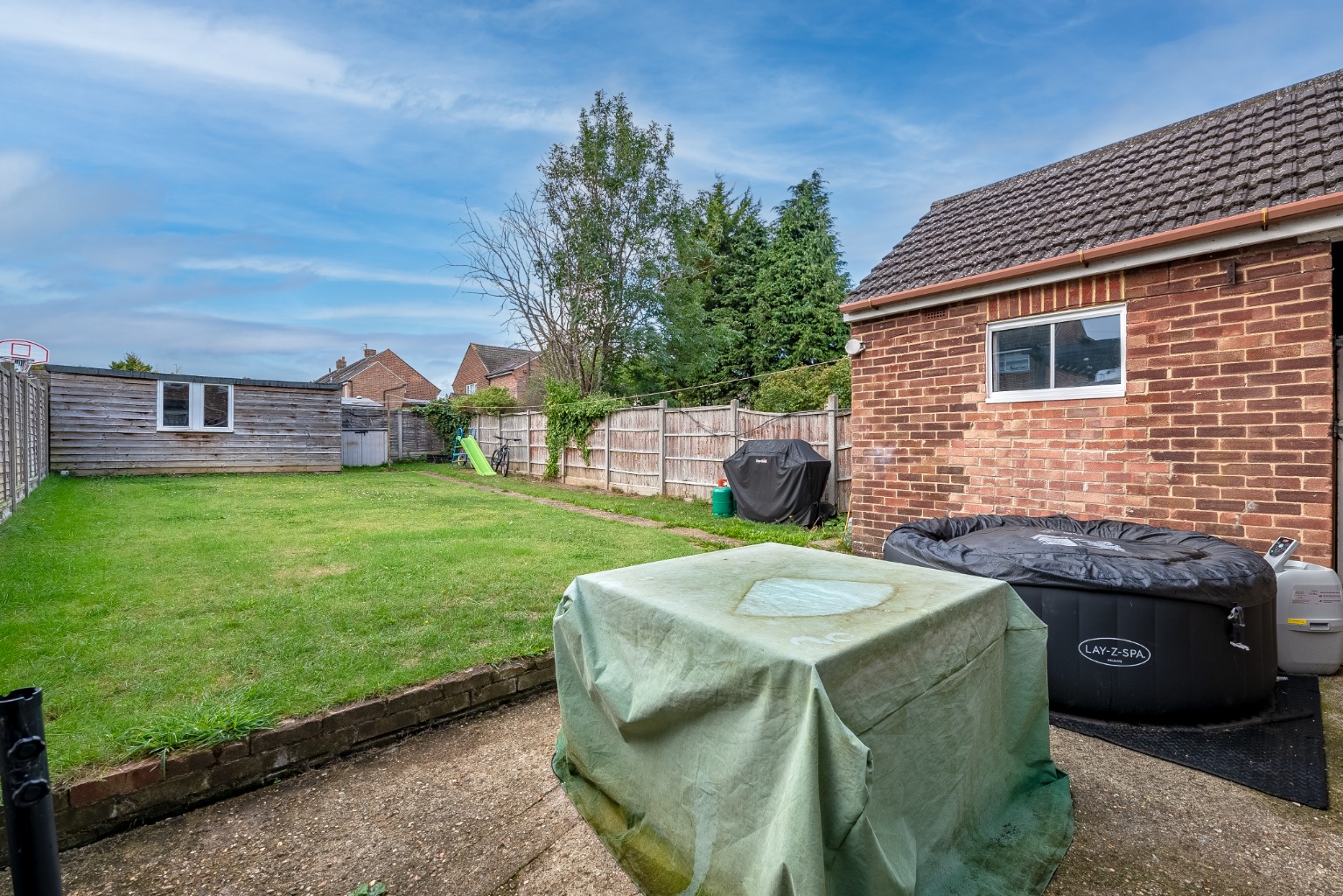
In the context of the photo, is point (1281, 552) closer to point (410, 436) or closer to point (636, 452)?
point (636, 452)

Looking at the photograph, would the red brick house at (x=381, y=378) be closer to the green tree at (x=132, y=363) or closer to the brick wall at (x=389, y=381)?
the brick wall at (x=389, y=381)

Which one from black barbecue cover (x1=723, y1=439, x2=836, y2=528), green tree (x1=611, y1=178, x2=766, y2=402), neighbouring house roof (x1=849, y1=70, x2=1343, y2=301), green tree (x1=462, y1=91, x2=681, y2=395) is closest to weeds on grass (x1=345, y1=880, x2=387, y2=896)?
neighbouring house roof (x1=849, y1=70, x2=1343, y2=301)

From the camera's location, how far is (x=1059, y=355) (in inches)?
180

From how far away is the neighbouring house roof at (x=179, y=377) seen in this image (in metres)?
13.3

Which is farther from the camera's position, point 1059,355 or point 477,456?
point 477,456

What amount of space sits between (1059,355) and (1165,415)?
0.82m

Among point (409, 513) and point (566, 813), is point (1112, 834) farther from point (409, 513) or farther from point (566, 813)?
point (409, 513)

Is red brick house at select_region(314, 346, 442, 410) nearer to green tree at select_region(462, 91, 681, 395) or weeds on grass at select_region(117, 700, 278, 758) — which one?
green tree at select_region(462, 91, 681, 395)

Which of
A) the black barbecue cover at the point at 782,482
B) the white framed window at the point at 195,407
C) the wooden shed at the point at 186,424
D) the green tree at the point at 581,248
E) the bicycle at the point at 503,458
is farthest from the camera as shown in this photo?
the green tree at the point at 581,248

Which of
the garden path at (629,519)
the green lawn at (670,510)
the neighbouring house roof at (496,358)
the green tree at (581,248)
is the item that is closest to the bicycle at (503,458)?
the green lawn at (670,510)

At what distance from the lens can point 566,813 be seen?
210 cm

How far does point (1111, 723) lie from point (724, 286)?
2224 centimetres

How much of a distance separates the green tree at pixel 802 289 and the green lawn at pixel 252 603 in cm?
1510

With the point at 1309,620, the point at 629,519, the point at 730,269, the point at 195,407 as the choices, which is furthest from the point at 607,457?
the point at 730,269
